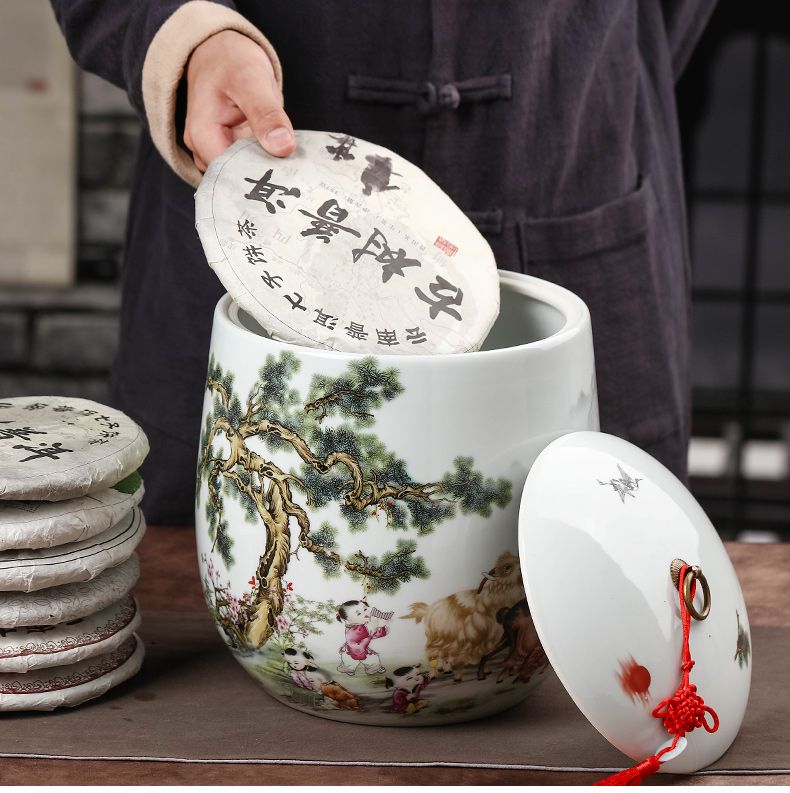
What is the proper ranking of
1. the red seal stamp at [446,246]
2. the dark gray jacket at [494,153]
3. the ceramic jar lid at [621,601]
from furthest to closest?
the dark gray jacket at [494,153] < the red seal stamp at [446,246] < the ceramic jar lid at [621,601]

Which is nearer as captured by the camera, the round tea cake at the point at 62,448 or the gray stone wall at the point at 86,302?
the round tea cake at the point at 62,448

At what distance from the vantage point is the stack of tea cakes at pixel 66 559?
507 millimetres

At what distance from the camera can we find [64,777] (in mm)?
488

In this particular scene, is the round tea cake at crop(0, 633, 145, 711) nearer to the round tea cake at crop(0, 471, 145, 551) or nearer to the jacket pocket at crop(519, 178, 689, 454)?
the round tea cake at crop(0, 471, 145, 551)

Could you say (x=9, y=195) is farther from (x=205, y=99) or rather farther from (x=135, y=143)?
(x=205, y=99)

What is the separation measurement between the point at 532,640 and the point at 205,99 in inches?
17.5

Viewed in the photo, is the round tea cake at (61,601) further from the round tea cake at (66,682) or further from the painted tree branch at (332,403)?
the painted tree branch at (332,403)

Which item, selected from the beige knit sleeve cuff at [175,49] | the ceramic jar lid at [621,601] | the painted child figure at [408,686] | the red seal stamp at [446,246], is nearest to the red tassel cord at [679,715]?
the ceramic jar lid at [621,601]

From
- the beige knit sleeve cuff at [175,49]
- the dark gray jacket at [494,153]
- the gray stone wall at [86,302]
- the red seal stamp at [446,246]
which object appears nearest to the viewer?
the red seal stamp at [446,246]

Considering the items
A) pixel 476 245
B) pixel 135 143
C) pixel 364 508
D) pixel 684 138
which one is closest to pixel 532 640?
pixel 364 508

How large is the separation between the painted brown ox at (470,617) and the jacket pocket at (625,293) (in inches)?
18.4

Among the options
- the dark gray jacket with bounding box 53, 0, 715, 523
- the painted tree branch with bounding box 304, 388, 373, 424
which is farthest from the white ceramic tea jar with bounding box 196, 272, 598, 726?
the dark gray jacket with bounding box 53, 0, 715, 523

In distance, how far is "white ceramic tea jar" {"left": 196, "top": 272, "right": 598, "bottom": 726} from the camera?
49cm

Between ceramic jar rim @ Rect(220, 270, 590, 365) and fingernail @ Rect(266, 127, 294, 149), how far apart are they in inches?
4.0
